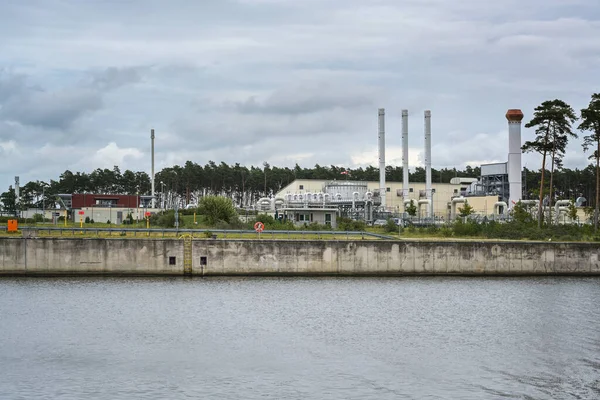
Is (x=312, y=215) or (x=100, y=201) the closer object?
(x=312, y=215)

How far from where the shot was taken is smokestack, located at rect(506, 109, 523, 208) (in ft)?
388

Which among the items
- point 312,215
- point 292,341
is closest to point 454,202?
point 312,215

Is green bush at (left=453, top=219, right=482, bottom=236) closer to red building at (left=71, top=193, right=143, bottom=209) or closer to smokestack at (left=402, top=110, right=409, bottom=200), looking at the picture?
smokestack at (left=402, top=110, right=409, bottom=200)

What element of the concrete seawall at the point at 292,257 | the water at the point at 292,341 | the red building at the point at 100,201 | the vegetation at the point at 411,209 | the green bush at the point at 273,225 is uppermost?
the red building at the point at 100,201

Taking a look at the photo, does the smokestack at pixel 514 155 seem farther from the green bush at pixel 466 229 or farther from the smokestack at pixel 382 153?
the green bush at pixel 466 229

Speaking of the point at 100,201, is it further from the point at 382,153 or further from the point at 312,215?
the point at 382,153

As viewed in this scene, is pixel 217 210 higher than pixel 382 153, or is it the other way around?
pixel 382 153

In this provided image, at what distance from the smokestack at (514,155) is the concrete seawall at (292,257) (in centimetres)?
4878

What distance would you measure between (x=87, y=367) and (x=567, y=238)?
200 feet

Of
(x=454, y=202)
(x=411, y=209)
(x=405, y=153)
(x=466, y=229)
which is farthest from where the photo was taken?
(x=405, y=153)

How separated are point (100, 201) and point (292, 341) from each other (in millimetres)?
86996

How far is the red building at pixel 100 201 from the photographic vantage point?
119125mm

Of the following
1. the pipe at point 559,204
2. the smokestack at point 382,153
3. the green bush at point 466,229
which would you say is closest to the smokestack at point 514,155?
the pipe at point 559,204

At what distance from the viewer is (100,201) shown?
393ft
